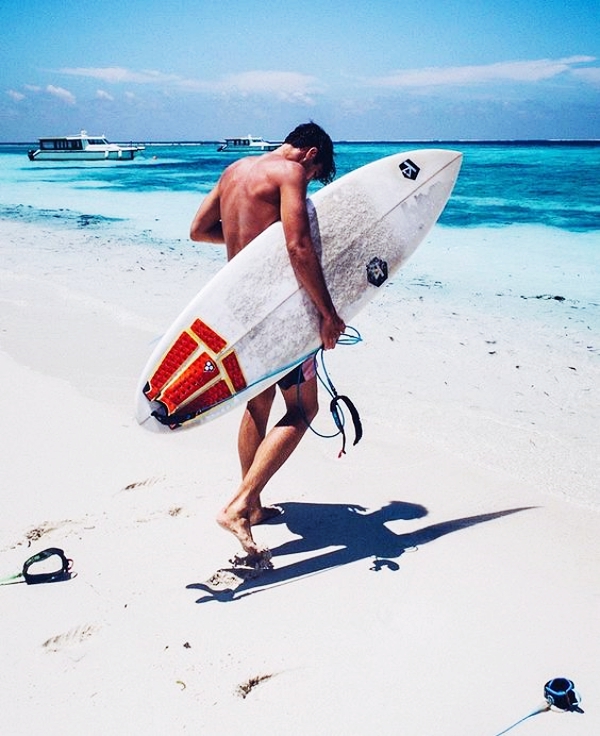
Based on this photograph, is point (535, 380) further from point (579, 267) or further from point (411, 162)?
point (579, 267)

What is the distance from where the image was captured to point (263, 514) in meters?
2.69

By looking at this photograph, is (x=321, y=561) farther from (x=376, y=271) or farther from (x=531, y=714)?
(x=376, y=271)

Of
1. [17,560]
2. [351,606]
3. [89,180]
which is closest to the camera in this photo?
[351,606]

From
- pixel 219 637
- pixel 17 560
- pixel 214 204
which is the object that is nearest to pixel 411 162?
pixel 214 204

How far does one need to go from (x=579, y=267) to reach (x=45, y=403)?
9.13 m

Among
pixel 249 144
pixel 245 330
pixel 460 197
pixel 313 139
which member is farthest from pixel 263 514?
pixel 249 144

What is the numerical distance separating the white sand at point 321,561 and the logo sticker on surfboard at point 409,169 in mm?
1461

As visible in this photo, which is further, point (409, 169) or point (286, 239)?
point (409, 169)

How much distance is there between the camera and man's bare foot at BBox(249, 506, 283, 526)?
105 inches

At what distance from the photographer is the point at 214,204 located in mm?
2609

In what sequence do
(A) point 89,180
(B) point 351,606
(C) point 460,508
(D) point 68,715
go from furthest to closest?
(A) point 89,180, (C) point 460,508, (B) point 351,606, (D) point 68,715

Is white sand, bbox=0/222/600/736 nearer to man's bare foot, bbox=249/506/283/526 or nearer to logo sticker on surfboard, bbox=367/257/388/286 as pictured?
man's bare foot, bbox=249/506/283/526

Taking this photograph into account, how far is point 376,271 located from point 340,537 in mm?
1205

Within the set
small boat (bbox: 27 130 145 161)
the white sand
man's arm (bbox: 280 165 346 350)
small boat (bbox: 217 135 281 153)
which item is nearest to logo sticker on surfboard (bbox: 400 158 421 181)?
man's arm (bbox: 280 165 346 350)
